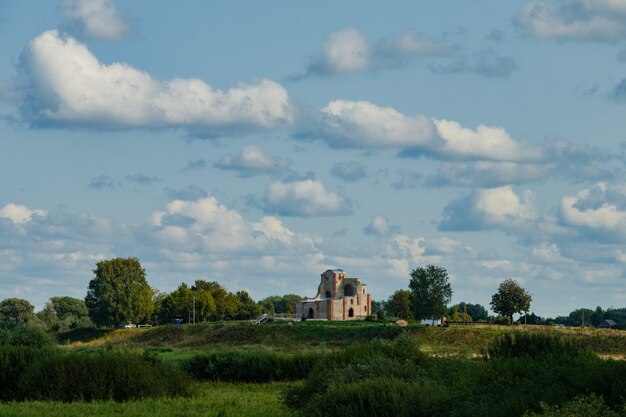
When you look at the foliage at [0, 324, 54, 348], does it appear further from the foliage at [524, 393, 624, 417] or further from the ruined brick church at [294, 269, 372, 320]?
the ruined brick church at [294, 269, 372, 320]

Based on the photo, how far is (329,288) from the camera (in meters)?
138

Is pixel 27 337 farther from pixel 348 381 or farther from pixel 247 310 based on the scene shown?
pixel 247 310

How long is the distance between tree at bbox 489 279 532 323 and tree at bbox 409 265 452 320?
265 inches

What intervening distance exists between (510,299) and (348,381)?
87.9 meters

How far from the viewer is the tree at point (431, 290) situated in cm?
11200

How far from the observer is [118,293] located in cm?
13062

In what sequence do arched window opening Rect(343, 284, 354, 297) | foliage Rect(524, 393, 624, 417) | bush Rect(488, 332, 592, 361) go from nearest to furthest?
1. foliage Rect(524, 393, 624, 417)
2. bush Rect(488, 332, 592, 361)
3. arched window opening Rect(343, 284, 354, 297)

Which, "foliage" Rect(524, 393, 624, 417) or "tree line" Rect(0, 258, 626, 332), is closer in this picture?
"foliage" Rect(524, 393, 624, 417)

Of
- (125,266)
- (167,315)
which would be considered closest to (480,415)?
(125,266)

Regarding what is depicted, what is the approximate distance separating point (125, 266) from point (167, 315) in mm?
18531

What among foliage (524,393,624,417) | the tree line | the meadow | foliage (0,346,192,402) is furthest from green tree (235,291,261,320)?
foliage (524,393,624,417)

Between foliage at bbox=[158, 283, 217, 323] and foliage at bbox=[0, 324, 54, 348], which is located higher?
foliage at bbox=[158, 283, 217, 323]

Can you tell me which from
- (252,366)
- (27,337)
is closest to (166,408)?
(252,366)

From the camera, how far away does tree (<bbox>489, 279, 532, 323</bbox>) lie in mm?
114312
